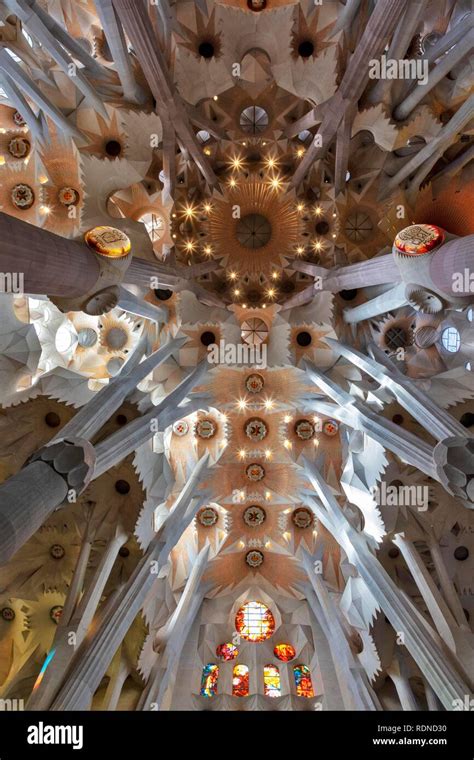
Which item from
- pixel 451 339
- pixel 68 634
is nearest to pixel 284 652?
pixel 68 634

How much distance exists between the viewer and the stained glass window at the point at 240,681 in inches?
642

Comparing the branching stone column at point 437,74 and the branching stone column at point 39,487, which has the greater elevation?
the branching stone column at point 437,74

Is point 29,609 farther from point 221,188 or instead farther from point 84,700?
point 221,188

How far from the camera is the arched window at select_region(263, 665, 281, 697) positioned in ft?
53.4

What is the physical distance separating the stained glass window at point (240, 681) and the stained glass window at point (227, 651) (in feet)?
1.11

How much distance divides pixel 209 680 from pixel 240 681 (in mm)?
909

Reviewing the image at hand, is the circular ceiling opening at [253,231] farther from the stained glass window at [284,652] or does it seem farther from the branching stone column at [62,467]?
the stained glass window at [284,652]

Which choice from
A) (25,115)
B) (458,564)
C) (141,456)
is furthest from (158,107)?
(458,564)

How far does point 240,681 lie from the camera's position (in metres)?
16.6

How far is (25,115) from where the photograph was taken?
514 inches
